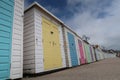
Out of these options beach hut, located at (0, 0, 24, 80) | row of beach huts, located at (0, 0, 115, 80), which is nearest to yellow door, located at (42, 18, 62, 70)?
row of beach huts, located at (0, 0, 115, 80)

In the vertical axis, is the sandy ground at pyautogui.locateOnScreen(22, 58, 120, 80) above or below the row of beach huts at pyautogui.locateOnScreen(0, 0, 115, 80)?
below

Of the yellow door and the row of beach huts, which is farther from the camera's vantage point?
the yellow door

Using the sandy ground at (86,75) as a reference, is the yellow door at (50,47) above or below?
above

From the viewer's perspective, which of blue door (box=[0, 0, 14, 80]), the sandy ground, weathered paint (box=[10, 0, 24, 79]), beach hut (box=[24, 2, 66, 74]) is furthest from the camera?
beach hut (box=[24, 2, 66, 74])

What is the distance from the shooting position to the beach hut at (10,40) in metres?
4.18

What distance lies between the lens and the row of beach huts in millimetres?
4363

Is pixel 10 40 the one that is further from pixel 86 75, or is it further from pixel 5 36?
pixel 86 75

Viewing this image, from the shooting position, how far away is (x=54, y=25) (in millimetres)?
8516

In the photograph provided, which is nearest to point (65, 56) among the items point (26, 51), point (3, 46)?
point (26, 51)

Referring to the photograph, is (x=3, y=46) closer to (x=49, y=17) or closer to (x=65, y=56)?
(x=49, y=17)

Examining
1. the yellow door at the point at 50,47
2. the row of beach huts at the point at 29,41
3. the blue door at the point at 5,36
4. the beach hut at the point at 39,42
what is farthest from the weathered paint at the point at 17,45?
the yellow door at the point at 50,47

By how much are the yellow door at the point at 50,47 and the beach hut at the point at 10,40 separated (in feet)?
6.42

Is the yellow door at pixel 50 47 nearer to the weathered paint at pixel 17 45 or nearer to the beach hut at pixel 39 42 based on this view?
the beach hut at pixel 39 42

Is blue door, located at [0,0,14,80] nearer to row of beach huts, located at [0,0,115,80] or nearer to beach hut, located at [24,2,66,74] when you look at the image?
row of beach huts, located at [0,0,115,80]
